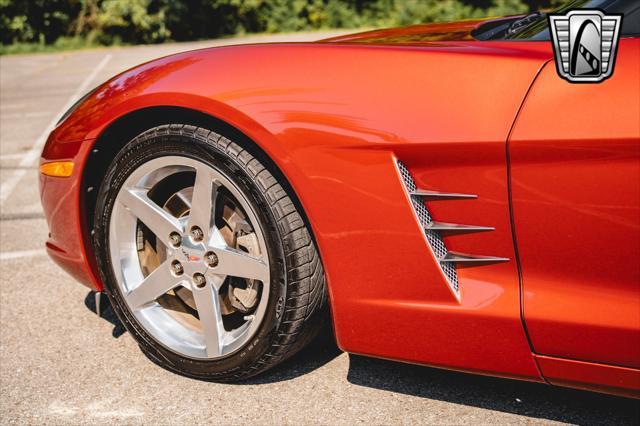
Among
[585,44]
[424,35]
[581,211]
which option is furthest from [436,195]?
[424,35]

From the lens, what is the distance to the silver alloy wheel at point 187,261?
221cm

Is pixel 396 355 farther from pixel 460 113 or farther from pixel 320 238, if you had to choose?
pixel 460 113

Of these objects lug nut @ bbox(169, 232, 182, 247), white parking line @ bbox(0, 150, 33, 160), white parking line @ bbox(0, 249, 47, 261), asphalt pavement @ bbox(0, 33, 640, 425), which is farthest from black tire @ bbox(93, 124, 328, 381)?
white parking line @ bbox(0, 150, 33, 160)

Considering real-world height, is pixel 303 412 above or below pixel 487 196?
below

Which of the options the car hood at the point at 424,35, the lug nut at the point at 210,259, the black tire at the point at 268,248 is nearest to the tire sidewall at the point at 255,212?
the black tire at the point at 268,248

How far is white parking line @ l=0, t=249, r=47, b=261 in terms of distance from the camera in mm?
3729

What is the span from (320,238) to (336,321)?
0.26 meters

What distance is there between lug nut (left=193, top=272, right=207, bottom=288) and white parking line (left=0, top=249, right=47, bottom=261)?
1789 millimetres

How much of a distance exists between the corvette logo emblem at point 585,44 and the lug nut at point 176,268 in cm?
129

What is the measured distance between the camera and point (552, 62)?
5.66 ft

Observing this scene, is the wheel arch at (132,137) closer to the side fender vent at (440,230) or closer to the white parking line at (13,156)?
the side fender vent at (440,230)

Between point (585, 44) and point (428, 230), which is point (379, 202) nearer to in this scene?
point (428, 230)

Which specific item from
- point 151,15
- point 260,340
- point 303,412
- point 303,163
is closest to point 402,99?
point 303,163

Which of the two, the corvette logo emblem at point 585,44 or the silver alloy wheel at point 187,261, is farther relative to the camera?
the silver alloy wheel at point 187,261
